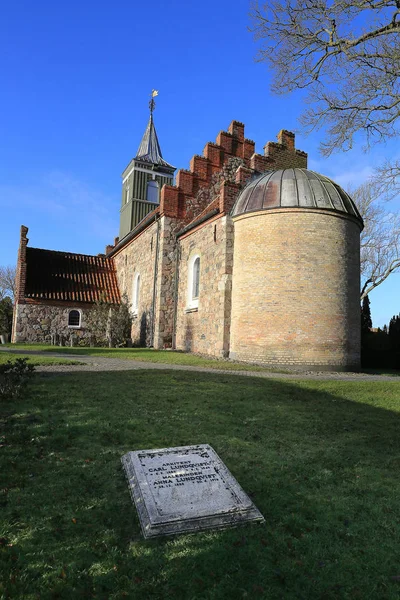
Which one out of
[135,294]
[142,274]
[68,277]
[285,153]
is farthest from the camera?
[68,277]

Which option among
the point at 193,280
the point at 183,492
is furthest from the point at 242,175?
the point at 183,492

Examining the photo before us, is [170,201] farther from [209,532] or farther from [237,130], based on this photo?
[209,532]

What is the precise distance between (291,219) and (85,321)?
604 inches

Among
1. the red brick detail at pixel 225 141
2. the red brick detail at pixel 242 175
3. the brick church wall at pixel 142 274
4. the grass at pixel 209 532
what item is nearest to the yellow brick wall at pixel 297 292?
the red brick detail at pixel 242 175

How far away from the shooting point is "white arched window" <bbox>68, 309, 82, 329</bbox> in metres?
24.9

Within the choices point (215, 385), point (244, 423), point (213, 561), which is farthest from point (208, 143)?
point (213, 561)

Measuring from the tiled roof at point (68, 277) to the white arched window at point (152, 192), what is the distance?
579 centimetres

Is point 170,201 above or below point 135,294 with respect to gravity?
above

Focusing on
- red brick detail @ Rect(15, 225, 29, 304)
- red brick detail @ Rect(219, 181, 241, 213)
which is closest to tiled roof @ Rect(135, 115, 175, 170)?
red brick detail @ Rect(15, 225, 29, 304)

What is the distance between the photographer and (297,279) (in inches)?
532

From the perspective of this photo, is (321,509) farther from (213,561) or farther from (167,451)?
(167,451)

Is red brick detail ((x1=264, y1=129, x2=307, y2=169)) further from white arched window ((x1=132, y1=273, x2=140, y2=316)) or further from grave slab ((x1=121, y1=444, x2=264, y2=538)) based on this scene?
grave slab ((x1=121, y1=444, x2=264, y2=538))

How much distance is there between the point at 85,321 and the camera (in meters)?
25.1

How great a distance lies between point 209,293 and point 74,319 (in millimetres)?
11841
